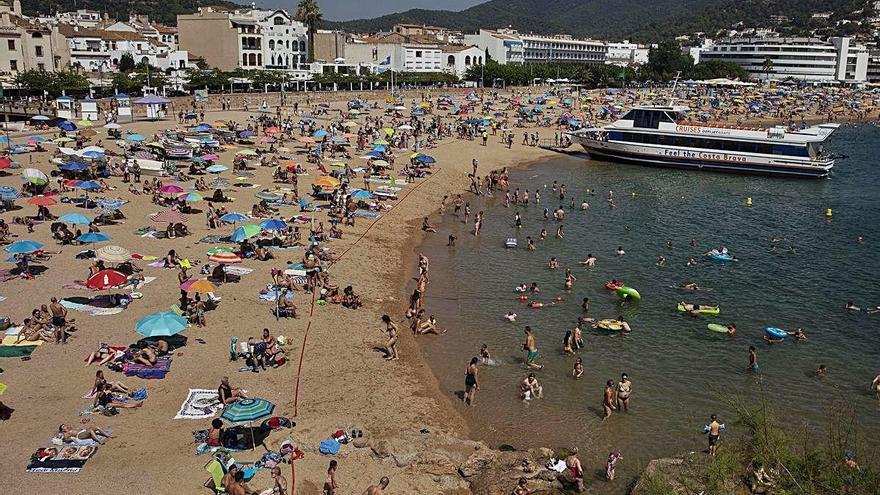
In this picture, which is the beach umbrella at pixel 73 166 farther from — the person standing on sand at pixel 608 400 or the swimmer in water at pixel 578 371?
the person standing on sand at pixel 608 400

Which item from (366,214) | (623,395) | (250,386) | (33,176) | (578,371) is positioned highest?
(33,176)

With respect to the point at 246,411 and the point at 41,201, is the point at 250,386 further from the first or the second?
the point at 41,201

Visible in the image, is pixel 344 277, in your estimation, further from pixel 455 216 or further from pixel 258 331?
pixel 455 216

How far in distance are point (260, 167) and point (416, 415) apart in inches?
1117

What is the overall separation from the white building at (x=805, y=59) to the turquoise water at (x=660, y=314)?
124 m

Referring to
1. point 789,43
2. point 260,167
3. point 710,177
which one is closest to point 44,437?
point 260,167

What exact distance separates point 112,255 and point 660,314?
17.5 metres

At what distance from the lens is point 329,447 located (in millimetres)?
Answer: 13984

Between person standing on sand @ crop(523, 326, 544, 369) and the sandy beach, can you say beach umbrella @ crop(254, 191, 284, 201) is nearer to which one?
the sandy beach

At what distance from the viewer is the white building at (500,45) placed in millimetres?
135000

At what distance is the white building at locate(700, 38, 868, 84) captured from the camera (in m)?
152

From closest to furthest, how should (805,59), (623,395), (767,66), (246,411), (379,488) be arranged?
(379,488) → (246,411) → (623,395) → (767,66) → (805,59)

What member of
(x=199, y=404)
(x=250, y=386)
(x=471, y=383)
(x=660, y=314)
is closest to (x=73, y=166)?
(x=250, y=386)

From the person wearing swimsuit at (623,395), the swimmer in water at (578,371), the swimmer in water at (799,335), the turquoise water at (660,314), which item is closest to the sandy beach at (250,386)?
the turquoise water at (660,314)
